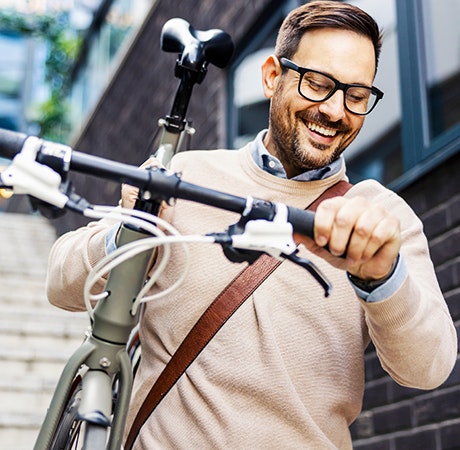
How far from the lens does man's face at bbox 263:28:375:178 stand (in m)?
1.85

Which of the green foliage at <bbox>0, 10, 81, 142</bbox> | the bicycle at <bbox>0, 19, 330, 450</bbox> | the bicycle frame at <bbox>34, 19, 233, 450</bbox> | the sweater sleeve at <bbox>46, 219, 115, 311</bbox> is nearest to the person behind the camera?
the bicycle at <bbox>0, 19, 330, 450</bbox>

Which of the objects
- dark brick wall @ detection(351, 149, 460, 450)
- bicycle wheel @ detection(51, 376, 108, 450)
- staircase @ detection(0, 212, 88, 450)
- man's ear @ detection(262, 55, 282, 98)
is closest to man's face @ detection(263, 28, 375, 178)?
man's ear @ detection(262, 55, 282, 98)

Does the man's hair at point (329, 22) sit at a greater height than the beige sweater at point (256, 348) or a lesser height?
greater

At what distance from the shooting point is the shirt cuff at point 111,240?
5.78 ft

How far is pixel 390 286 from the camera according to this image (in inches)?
58.7

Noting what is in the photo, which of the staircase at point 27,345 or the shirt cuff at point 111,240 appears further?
the staircase at point 27,345

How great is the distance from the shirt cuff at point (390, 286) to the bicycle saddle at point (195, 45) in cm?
82

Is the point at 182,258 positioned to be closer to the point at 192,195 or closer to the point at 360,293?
the point at 360,293

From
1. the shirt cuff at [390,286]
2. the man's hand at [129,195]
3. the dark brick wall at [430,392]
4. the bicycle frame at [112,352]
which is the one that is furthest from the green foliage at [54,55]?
the shirt cuff at [390,286]

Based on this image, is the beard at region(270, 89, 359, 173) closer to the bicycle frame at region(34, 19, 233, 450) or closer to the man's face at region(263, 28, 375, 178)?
the man's face at region(263, 28, 375, 178)

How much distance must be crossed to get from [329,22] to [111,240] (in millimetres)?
703

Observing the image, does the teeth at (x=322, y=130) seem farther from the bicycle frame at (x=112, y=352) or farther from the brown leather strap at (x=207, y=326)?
the bicycle frame at (x=112, y=352)

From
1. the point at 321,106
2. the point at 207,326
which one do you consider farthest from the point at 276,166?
the point at 207,326

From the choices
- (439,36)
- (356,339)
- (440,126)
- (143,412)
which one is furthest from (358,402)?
(439,36)
